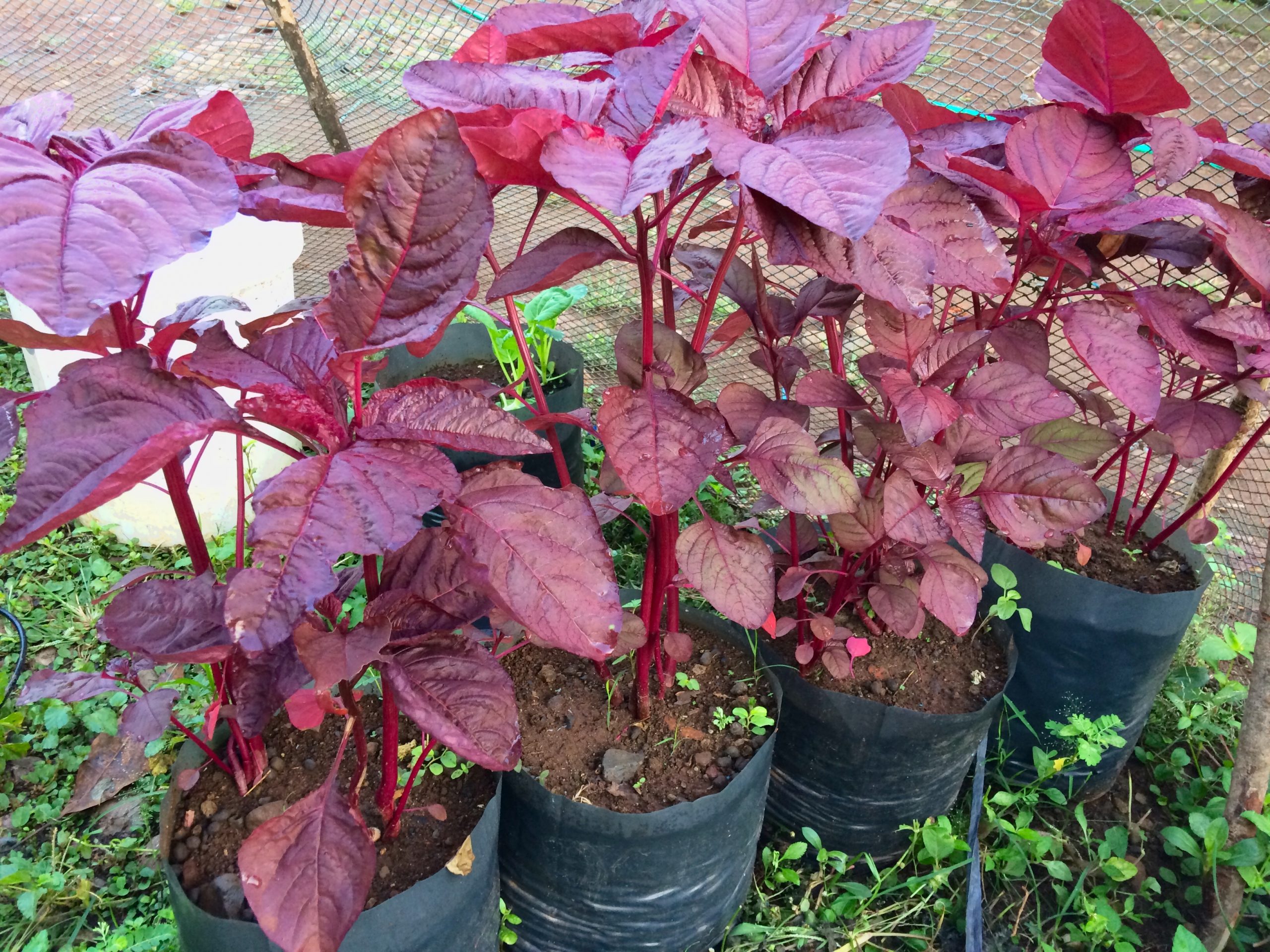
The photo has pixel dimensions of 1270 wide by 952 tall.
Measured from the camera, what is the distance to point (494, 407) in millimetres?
769

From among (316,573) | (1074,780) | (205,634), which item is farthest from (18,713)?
(1074,780)

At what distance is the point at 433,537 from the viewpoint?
0.91 metres

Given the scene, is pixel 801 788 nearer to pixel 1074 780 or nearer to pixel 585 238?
pixel 1074 780

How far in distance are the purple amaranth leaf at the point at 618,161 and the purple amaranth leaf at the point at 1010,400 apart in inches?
20.4

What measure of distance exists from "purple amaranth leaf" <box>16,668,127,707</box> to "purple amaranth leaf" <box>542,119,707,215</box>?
0.81 meters

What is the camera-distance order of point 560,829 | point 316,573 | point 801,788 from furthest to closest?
point 801,788
point 560,829
point 316,573

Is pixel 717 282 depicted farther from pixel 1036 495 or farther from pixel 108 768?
pixel 108 768

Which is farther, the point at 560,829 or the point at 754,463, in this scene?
the point at 560,829

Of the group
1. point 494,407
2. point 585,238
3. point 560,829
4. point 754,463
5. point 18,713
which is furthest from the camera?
point 18,713

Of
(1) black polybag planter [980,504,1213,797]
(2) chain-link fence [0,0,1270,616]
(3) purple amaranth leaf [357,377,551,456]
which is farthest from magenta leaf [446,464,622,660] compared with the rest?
(2) chain-link fence [0,0,1270,616]

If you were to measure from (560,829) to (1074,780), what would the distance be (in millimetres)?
1066

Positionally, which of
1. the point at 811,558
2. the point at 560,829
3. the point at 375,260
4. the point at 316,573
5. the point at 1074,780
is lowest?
the point at 1074,780

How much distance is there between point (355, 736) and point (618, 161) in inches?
28.5

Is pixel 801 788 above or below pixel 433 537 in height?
below
